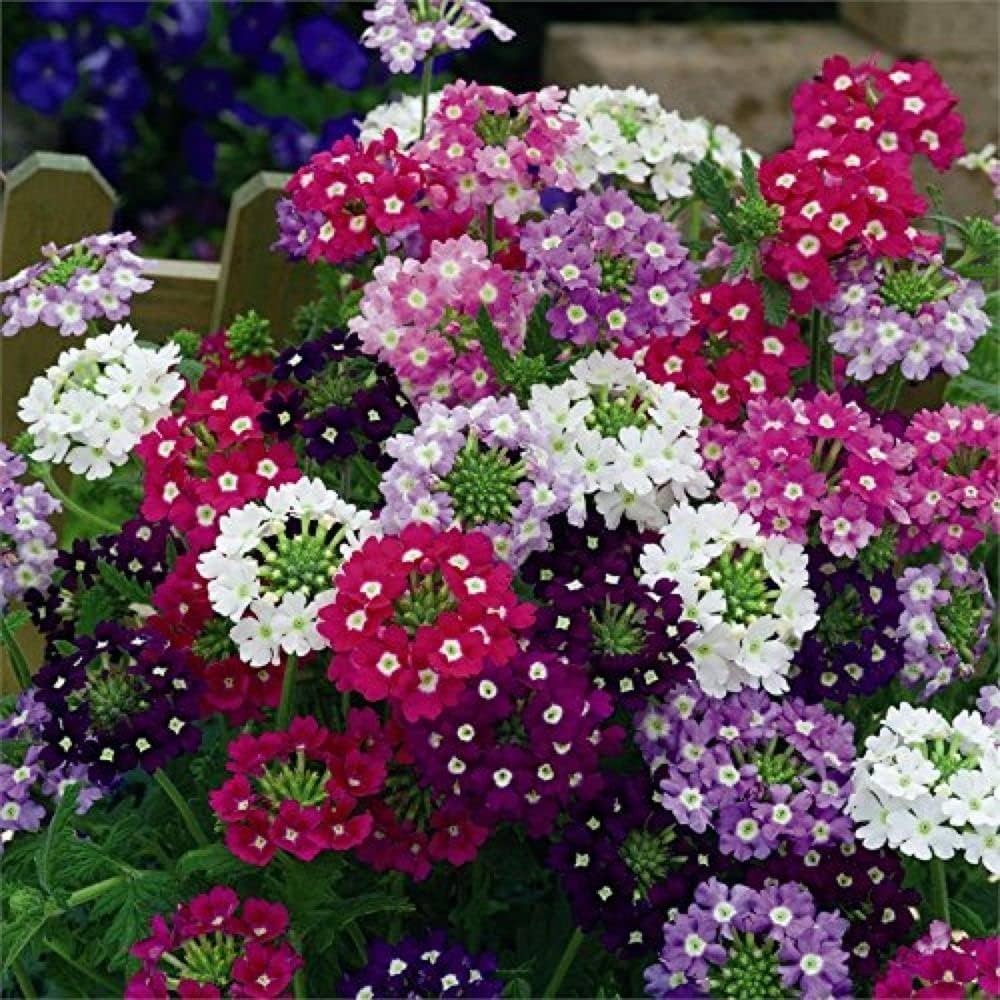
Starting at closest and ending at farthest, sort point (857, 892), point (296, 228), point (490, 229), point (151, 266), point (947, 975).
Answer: point (947, 975), point (857, 892), point (490, 229), point (296, 228), point (151, 266)

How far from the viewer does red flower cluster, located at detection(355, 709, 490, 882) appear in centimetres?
171

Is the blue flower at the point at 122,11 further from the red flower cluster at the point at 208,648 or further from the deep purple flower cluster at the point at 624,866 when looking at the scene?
the deep purple flower cluster at the point at 624,866

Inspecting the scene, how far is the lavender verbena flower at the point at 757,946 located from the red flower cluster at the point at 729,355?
0.52 m

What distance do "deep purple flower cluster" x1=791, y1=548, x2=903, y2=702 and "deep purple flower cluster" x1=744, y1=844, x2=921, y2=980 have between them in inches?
6.5

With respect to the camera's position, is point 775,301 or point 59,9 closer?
point 775,301

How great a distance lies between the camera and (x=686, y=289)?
1985 mm

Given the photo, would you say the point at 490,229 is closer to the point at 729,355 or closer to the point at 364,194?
the point at 364,194

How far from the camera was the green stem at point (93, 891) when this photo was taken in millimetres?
1691

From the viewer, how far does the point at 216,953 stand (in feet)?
5.27

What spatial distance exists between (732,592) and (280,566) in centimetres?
40

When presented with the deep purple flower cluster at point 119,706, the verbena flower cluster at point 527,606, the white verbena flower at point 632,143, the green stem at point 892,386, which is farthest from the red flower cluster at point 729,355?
the deep purple flower cluster at point 119,706

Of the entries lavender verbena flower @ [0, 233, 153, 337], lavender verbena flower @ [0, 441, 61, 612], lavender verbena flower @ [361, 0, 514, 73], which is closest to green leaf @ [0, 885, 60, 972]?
lavender verbena flower @ [0, 441, 61, 612]

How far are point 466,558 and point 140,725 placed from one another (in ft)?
1.10

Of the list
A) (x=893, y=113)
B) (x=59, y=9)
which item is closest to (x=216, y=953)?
(x=893, y=113)
